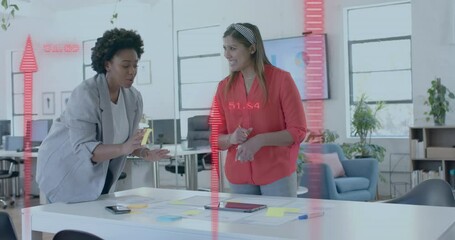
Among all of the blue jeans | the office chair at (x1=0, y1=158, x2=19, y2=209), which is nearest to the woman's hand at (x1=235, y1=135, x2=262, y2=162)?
the blue jeans

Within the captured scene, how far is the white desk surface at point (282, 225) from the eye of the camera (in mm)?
1281

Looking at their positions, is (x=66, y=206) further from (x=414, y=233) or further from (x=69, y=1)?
(x=69, y=1)

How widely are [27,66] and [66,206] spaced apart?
112 centimetres

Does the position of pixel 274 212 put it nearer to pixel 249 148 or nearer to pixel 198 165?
pixel 249 148

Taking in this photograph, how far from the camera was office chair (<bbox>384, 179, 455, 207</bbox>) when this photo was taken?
7.22 feet

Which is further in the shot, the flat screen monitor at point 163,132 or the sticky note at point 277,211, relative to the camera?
the flat screen monitor at point 163,132

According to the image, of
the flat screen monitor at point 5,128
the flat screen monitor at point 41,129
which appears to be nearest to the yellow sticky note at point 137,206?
the flat screen monitor at point 41,129

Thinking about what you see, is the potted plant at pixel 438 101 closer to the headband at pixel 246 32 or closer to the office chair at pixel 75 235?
the headband at pixel 246 32

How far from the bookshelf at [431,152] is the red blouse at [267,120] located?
4318 millimetres

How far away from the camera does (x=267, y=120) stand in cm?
196

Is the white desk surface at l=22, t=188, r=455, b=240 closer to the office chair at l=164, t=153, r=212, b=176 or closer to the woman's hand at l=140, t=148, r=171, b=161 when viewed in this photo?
the woman's hand at l=140, t=148, r=171, b=161

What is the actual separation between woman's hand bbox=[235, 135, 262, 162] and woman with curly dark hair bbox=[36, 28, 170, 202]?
30cm

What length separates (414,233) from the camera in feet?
4.13

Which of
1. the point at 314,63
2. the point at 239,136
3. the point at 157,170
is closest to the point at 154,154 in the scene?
the point at 239,136
